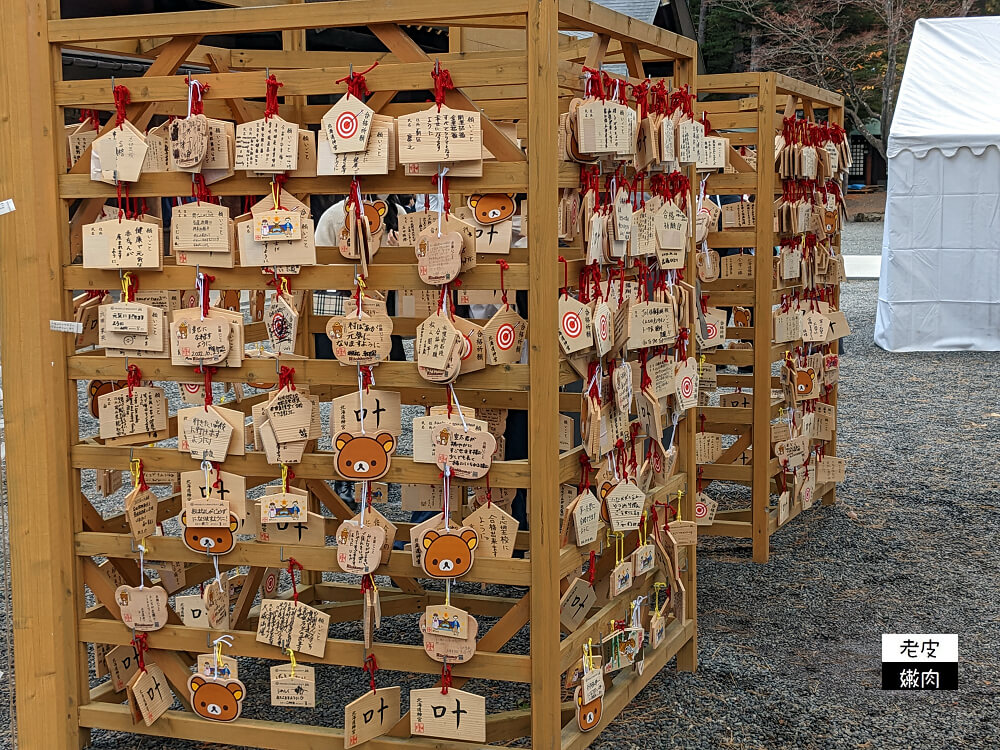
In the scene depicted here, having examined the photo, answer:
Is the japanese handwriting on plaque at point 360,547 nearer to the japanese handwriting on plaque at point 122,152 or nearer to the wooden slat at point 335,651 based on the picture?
the wooden slat at point 335,651

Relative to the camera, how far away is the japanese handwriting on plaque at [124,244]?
288 cm

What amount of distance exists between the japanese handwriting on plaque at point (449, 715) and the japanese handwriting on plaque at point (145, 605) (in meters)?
0.71

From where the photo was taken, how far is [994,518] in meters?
5.57

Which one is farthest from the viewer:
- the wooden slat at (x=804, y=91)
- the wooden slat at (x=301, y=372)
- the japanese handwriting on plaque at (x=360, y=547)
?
the wooden slat at (x=804, y=91)

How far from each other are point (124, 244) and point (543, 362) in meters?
1.11

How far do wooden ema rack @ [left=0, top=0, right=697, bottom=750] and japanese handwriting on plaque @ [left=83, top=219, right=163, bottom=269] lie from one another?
6 cm

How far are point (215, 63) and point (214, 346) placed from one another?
105 cm

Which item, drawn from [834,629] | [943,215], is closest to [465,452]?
[834,629]

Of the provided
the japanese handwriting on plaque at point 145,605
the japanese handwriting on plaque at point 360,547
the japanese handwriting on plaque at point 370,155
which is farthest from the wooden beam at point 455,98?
the japanese handwriting on plaque at point 145,605

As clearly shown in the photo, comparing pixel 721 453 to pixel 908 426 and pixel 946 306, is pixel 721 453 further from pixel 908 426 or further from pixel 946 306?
pixel 946 306

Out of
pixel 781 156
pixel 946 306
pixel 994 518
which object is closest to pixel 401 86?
pixel 781 156

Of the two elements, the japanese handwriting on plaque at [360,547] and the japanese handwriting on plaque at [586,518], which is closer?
the japanese handwriting on plaque at [360,547]

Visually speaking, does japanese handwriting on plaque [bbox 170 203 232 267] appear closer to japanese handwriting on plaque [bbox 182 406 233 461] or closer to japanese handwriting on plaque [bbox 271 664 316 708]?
japanese handwriting on plaque [bbox 182 406 233 461]

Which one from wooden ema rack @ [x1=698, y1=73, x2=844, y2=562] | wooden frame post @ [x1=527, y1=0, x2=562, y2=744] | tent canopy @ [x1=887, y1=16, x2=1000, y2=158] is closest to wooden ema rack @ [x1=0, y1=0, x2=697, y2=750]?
wooden frame post @ [x1=527, y1=0, x2=562, y2=744]
